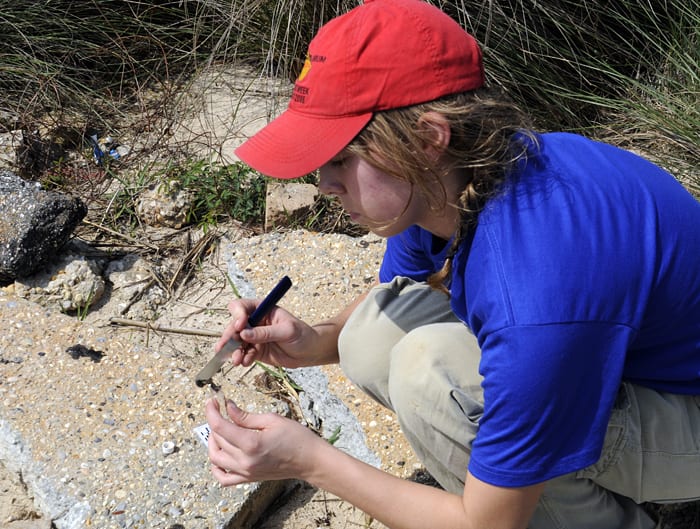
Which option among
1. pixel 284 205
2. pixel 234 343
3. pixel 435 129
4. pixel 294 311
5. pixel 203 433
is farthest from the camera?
pixel 284 205

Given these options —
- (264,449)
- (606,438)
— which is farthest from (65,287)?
(606,438)

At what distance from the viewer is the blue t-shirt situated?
1.21m

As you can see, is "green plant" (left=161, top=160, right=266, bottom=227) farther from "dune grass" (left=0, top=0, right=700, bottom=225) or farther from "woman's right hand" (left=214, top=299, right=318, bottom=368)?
"woman's right hand" (left=214, top=299, right=318, bottom=368)

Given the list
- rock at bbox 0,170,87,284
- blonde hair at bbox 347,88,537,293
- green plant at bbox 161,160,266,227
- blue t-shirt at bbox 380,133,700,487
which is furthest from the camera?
green plant at bbox 161,160,266,227

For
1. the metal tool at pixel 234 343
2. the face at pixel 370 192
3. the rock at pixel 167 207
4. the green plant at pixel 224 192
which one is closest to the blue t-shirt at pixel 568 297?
the face at pixel 370 192

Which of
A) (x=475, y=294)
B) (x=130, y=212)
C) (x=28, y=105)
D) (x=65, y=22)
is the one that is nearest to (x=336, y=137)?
(x=475, y=294)

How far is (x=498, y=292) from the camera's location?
124 centimetres

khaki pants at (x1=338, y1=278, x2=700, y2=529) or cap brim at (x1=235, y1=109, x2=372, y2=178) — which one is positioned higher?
cap brim at (x1=235, y1=109, x2=372, y2=178)

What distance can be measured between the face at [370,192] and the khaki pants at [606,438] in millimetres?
333

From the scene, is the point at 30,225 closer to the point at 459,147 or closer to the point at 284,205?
the point at 284,205

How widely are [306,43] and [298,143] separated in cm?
250

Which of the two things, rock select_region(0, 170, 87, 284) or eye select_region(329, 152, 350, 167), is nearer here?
eye select_region(329, 152, 350, 167)

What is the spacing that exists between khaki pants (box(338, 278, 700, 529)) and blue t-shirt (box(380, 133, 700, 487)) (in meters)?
0.15

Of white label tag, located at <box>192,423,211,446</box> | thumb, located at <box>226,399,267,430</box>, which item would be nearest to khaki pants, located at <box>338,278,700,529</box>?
thumb, located at <box>226,399,267,430</box>
